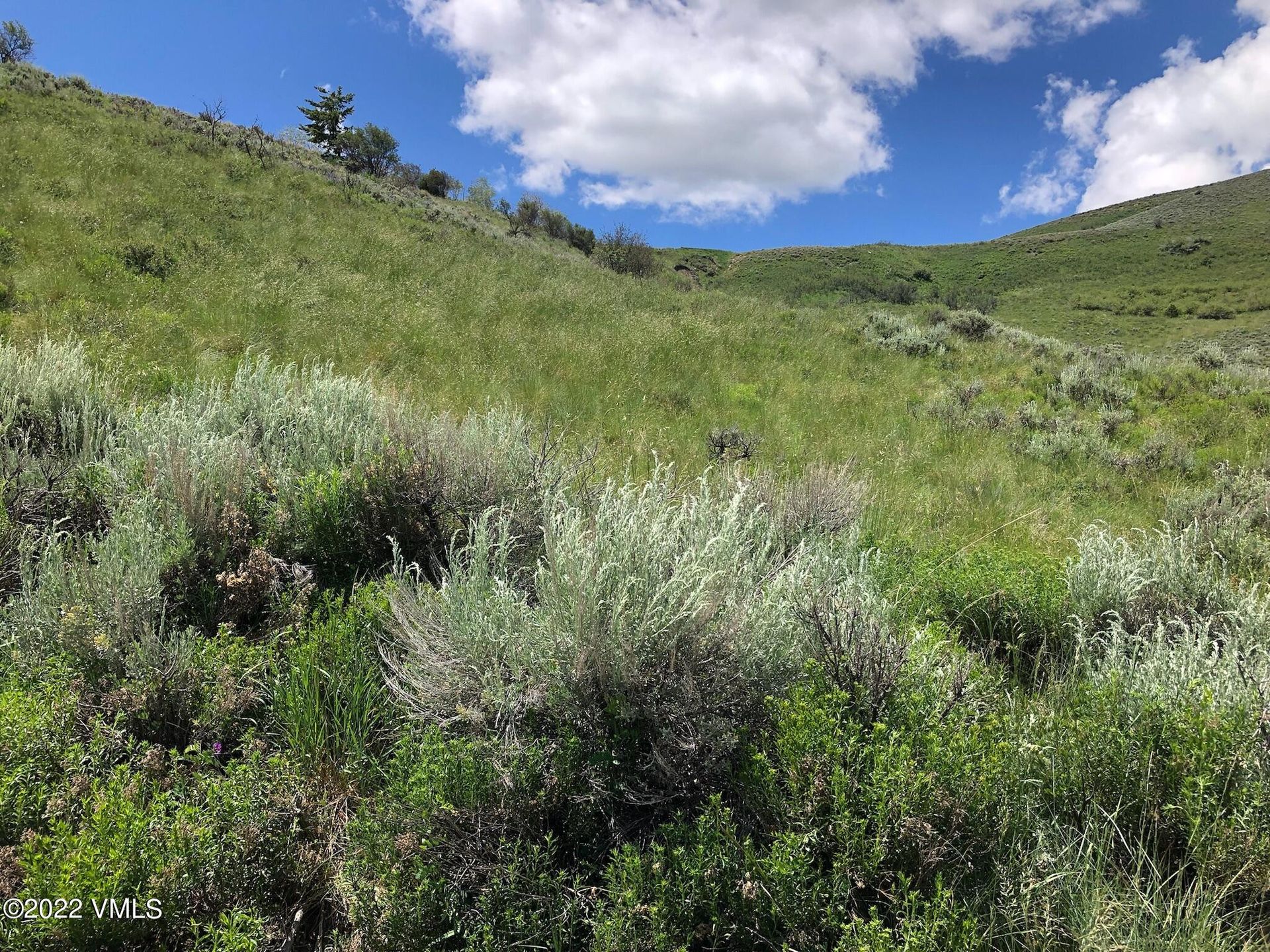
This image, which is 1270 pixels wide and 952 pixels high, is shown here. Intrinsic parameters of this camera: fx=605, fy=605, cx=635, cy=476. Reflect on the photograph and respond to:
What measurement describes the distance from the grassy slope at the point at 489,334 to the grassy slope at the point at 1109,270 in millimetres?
14522

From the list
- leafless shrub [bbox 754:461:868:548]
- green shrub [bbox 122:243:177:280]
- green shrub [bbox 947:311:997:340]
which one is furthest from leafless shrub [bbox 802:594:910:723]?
green shrub [bbox 947:311:997:340]

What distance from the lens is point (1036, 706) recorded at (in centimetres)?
245

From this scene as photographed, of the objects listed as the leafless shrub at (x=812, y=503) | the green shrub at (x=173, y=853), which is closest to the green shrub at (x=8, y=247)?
the green shrub at (x=173, y=853)

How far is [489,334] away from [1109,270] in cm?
6632

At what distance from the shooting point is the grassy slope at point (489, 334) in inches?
257

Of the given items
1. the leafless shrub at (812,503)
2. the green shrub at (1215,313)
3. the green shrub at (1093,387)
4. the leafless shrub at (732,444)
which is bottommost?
the leafless shrub at (812,503)

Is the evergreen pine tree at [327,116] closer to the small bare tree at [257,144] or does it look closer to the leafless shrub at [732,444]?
the small bare tree at [257,144]

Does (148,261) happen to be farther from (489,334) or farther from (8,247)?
(489,334)

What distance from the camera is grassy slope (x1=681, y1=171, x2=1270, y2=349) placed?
36438 millimetres

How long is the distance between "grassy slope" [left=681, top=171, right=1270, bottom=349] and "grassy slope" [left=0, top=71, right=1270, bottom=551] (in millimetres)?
14522

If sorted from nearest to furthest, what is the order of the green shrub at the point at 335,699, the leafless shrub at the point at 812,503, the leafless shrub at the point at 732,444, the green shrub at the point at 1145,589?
the green shrub at the point at 335,699, the green shrub at the point at 1145,589, the leafless shrub at the point at 812,503, the leafless shrub at the point at 732,444

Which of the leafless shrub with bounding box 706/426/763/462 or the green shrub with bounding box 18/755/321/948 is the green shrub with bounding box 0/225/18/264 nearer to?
the leafless shrub with bounding box 706/426/763/462

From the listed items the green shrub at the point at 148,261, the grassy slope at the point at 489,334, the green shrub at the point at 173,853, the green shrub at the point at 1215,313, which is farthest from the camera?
the green shrub at the point at 1215,313

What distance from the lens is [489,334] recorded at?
34.7 feet
